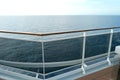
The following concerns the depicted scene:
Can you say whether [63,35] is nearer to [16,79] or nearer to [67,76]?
[67,76]

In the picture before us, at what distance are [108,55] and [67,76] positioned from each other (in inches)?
45.1

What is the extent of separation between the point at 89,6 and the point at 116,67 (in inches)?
650

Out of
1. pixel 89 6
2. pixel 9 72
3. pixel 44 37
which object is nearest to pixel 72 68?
pixel 44 37

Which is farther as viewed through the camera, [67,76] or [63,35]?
[67,76]

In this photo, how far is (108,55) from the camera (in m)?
3.02

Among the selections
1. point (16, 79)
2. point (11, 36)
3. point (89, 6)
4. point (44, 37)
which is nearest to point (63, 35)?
point (44, 37)

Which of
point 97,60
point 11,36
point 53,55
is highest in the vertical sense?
point 11,36

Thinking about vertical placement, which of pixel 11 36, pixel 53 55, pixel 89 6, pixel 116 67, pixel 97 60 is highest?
pixel 89 6

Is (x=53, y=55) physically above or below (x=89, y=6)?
below

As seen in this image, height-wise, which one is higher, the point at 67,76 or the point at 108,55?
the point at 108,55

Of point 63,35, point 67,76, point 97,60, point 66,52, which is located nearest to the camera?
point 63,35

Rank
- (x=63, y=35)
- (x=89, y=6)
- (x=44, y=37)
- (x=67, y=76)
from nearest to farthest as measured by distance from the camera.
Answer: (x=44, y=37) < (x=63, y=35) < (x=67, y=76) < (x=89, y=6)

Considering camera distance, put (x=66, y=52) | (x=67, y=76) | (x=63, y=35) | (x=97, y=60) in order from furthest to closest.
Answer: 1. (x=66, y=52)
2. (x=97, y=60)
3. (x=67, y=76)
4. (x=63, y=35)

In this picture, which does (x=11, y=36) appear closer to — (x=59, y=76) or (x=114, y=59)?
(x=59, y=76)
